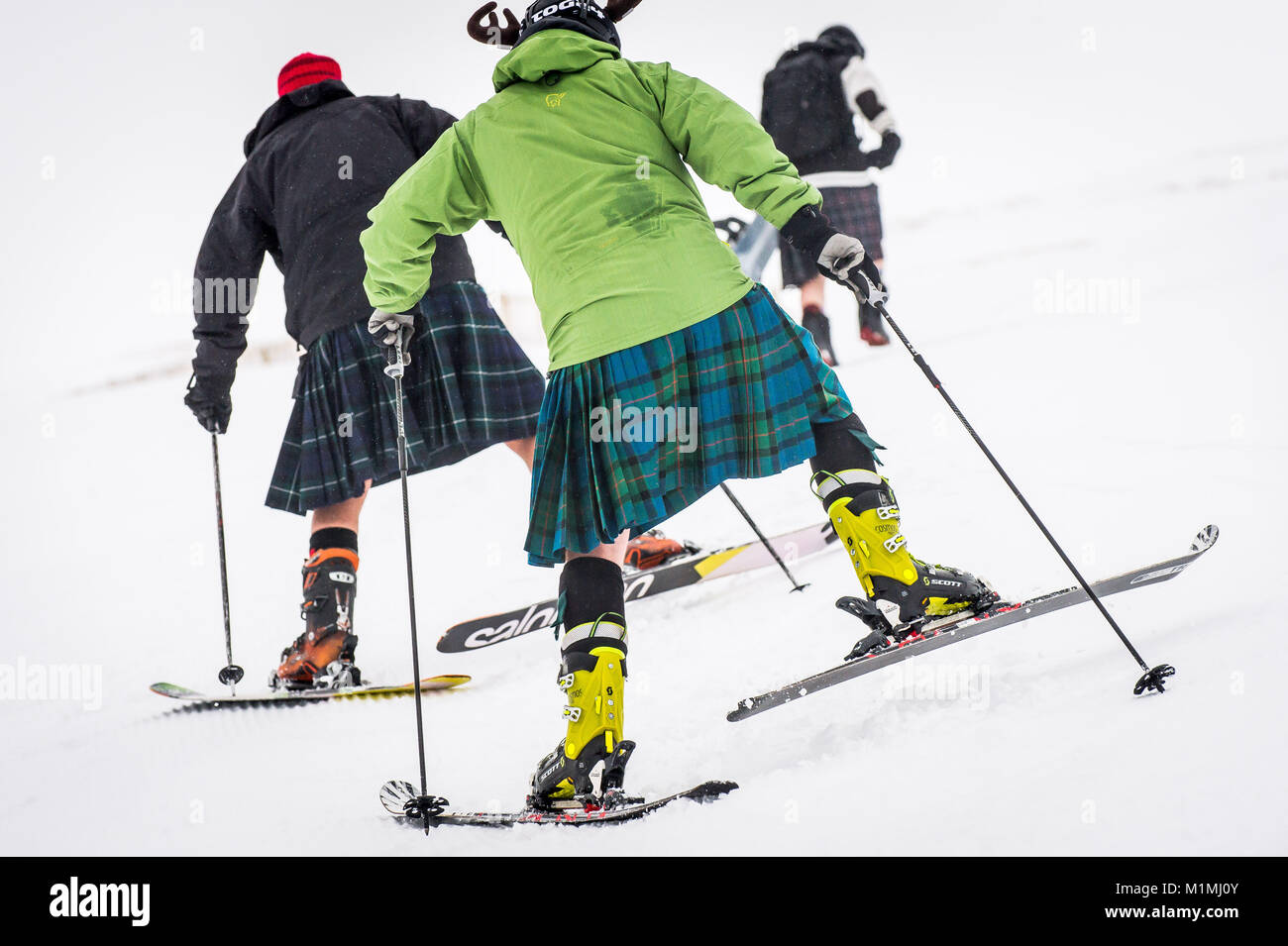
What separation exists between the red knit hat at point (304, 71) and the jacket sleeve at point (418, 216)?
1.07 metres

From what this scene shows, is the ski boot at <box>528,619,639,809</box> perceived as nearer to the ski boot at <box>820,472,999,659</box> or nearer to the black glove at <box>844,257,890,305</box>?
the ski boot at <box>820,472,999,659</box>

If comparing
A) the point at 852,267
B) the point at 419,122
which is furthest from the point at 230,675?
the point at 852,267

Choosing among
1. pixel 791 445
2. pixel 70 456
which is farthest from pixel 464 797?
pixel 70 456

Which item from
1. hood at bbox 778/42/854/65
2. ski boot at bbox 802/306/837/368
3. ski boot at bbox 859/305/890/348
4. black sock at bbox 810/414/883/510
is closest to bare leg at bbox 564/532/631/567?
black sock at bbox 810/414/883/510

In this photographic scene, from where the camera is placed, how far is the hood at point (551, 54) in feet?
5.61

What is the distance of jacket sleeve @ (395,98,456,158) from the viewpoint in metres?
2.67

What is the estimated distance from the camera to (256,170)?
265 centimetres

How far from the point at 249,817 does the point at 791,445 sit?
137 centimetres

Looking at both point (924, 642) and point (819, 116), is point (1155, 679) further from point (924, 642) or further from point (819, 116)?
point (819, 116)

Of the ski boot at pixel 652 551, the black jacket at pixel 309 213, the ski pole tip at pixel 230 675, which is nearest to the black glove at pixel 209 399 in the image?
the black jacket at pixel 309 213

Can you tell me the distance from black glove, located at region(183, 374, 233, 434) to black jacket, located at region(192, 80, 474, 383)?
0.06 ft

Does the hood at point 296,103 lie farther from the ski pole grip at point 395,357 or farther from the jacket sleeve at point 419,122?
the ski pole grip at point 395,357

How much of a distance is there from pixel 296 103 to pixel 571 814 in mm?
2183
